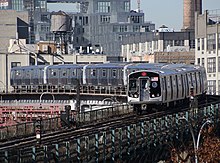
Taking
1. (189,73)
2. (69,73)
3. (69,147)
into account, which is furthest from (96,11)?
(69,147)

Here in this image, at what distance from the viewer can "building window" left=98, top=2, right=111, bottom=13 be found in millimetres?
169625

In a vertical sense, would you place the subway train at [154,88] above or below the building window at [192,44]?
below

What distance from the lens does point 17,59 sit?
105 m

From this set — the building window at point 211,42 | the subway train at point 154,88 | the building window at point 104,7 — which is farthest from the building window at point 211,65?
the building window at point 104,7

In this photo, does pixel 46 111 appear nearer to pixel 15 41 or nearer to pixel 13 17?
pixel 15 41

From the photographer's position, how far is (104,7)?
170875 millimetres

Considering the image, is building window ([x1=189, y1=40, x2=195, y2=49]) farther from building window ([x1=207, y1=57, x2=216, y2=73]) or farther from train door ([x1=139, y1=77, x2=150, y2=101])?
train door ([x1=139, y1=77, x2=150, y2=101])

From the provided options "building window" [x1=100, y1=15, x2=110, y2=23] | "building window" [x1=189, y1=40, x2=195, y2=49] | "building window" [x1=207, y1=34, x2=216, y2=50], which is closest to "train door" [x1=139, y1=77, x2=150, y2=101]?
"building window" [x1=207, y1=34, x2=216, y2=50]

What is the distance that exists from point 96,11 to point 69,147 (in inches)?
5653

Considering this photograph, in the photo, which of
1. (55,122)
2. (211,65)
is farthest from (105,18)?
(55,122)

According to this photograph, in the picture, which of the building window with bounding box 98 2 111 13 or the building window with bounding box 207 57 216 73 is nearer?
the building window with bounding box 207 57 216 73

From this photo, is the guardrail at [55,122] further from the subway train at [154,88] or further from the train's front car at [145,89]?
the train's front car at [145,89]

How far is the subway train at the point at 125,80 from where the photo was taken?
4734cm

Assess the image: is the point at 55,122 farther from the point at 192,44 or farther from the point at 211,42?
the point at 192,44
